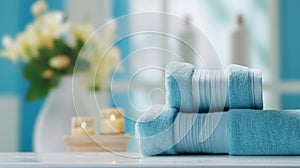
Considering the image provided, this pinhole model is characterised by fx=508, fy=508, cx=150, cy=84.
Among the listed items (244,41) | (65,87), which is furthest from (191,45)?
(244,41)

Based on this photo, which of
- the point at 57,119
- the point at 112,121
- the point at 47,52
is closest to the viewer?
the point at 112,121

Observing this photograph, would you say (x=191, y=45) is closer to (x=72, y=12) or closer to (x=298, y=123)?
(x=298, y=123)

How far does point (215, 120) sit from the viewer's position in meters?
0.75

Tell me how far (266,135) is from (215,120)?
8 cm

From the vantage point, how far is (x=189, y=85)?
77cm

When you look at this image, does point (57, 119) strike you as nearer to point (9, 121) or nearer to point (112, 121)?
point (112, 121)

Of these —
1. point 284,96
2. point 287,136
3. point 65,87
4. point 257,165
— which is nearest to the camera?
point 257,165

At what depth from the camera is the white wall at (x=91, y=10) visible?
185 centimetres

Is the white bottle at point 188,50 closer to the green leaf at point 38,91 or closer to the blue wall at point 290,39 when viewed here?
the green leaf at point 38,91

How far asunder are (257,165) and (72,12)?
1397mm

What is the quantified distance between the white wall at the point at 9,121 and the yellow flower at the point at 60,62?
646 millimetres

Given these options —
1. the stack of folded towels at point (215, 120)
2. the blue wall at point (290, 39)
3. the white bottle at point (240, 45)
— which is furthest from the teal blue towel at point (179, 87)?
the blue wall at point (290, 39)

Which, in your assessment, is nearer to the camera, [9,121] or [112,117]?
[112,117]

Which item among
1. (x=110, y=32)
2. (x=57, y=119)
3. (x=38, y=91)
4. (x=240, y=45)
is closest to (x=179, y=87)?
(x=110, y=32)
